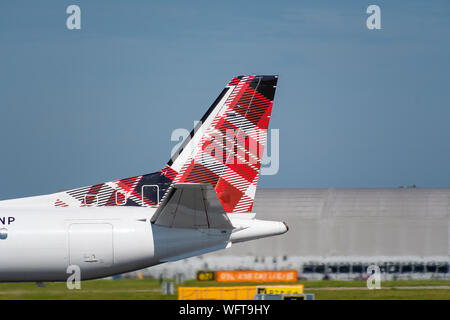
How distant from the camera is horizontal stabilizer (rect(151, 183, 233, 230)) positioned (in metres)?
16.5

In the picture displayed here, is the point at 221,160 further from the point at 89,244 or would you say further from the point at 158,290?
the point at 158,290

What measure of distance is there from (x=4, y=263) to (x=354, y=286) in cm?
1960

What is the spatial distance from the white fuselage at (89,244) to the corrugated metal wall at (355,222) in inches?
729

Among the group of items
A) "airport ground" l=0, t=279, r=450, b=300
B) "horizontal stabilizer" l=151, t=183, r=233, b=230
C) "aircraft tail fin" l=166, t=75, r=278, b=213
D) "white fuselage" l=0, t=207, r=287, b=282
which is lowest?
"airport ground" l=0, t=279, r=450, b=300

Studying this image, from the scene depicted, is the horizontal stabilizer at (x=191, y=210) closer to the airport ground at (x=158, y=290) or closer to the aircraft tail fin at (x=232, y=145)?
the aircraft tail fin at (x=232, y=145)

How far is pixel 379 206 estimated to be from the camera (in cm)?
4072

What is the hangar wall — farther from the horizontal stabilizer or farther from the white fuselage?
the horizontal stabilizer

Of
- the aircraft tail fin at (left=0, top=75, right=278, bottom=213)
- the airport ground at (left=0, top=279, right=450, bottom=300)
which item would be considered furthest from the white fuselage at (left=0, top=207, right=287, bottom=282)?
the airport ground at (left=0, top=279, right=450, bottom=300)

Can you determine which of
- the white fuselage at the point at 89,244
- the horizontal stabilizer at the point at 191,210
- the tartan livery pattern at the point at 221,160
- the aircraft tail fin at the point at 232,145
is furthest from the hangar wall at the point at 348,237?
the horizontal stabilizer at the point at 191,210

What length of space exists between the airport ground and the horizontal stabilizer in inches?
482

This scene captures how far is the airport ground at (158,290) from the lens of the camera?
2900 centimetres
